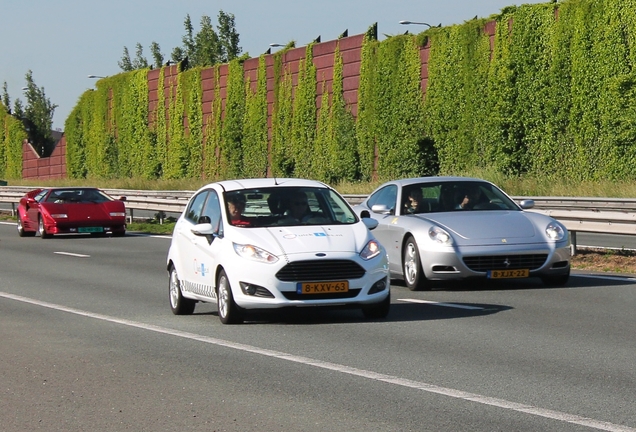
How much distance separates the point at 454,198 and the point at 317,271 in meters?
5.04

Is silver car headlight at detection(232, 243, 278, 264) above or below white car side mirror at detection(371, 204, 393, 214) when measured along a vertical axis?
below

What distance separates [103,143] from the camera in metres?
71.8

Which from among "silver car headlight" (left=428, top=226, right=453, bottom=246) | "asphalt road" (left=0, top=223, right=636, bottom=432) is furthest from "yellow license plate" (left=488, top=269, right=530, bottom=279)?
"silver car headlight" (left=428, top=226, right=453, bottom=246)

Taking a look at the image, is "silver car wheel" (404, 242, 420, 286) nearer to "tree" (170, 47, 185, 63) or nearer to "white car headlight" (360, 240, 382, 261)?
"white car headlight" (360, 240, 382, 261)

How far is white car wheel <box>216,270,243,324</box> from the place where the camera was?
40.6ft

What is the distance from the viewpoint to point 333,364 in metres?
9.66

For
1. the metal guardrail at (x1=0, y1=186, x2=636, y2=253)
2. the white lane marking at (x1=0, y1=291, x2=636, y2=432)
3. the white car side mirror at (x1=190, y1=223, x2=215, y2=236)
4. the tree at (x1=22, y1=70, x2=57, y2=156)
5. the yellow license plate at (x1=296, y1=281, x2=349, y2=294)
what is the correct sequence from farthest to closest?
the tree at (x1=22, y1=70, x2=57, y2=156) < the metal guardrail at (x1=0, y1=186, x2=636, y2=253) < the white car side mirror at (x1=190, y1=223, x2=215, y2=236) < the yellow license plate at (x1=296, y1=281, x2=349, y2=294) < the white lane marking at (x1=0, y1=291, x2=636, y2=432)

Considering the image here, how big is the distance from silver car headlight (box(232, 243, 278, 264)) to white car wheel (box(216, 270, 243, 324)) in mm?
306

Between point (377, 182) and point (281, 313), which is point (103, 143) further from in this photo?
point (281, 313)

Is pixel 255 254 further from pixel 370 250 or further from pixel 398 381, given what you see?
pixel 398 381

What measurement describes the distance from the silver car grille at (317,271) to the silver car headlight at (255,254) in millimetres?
174

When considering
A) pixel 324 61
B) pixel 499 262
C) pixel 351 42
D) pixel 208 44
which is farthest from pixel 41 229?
pixel 208 44

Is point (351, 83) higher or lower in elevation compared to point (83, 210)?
higher

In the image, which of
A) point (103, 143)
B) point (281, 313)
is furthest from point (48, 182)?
point (281, 313)
